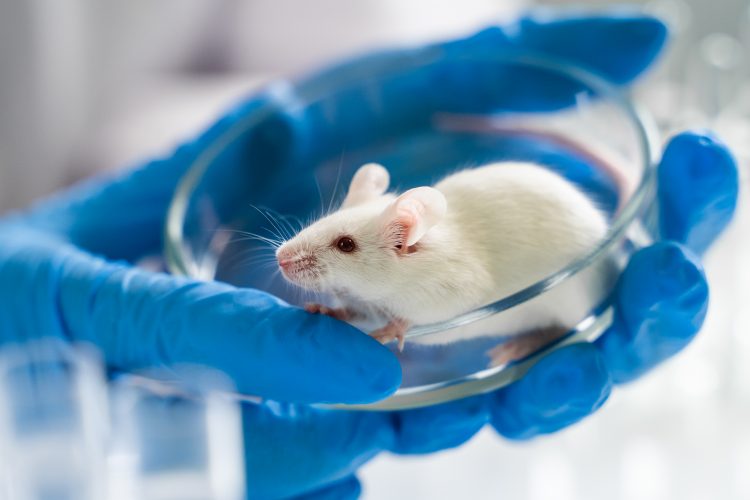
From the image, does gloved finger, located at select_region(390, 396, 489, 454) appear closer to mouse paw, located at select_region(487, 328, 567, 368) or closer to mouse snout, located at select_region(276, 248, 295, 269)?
mouse paw, located at select_region(487, 328, 567, 368)

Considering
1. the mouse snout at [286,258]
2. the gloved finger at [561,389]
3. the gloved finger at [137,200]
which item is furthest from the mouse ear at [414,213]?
the gloved finger at [137,200]

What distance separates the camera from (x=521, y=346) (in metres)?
0.91

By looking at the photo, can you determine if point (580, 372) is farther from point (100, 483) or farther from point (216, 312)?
point (100, 483)

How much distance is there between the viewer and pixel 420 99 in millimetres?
1418

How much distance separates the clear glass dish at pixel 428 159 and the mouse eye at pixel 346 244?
3.5 inches

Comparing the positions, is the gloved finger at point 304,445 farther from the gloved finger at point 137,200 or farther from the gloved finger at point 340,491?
the gloved finger at point 137,200

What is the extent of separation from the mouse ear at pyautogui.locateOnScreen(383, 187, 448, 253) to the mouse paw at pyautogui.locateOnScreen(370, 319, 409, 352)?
0.28 feet

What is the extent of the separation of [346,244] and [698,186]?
466 millimetres

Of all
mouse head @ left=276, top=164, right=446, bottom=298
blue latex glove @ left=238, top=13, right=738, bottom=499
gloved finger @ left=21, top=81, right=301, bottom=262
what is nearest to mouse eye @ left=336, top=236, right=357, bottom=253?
mouse head @ left=276, top=164, right=446, bottom=298

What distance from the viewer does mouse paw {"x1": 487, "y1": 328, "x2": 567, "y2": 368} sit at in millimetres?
887

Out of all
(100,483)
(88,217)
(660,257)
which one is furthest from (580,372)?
(88,217)

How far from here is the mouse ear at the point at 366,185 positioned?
914 millimetres

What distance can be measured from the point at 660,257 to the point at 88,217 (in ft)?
3.50

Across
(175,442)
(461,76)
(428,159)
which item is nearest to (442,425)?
(428,159)
